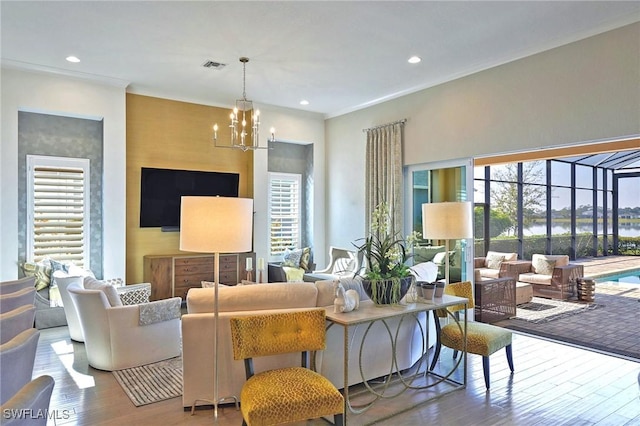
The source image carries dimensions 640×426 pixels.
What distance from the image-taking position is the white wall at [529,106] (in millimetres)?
4172

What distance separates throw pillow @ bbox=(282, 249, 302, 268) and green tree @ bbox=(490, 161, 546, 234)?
348 cm

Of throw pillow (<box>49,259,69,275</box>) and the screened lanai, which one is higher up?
the screened lanai

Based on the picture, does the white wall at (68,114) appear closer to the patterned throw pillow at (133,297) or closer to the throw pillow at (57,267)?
the throw pillow at (57,267)

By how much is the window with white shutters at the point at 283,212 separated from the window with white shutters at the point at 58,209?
318cm

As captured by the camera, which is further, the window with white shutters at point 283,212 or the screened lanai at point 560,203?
the window with white shutters at point 283,212

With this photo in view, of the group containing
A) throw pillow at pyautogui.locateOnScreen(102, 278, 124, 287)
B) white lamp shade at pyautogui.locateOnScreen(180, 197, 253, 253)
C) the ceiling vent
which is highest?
the ceiling vent

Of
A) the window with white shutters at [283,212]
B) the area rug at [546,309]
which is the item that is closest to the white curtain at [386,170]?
the window with white shutters at [283,212]

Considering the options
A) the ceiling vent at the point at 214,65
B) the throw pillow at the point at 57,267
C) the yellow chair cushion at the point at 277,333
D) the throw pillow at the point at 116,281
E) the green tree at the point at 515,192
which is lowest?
the throw pillow at the point at 116,281

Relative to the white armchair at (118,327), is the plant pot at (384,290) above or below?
above

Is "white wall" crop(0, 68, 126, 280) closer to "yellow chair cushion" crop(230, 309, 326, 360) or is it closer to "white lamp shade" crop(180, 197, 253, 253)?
"white lamp shade" crop(180, 197, 253, 253)

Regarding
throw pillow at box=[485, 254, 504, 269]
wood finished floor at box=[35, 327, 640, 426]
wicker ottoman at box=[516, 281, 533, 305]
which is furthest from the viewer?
throw pillow at box=[485, 254, 504, 269]

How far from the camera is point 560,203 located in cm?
614

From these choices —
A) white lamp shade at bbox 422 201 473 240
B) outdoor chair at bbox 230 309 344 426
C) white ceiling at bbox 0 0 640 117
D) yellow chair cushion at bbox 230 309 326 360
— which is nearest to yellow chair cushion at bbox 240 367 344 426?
outdoor chair at bbox 230 309 344 426

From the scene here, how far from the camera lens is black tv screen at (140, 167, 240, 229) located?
21.9 feet
